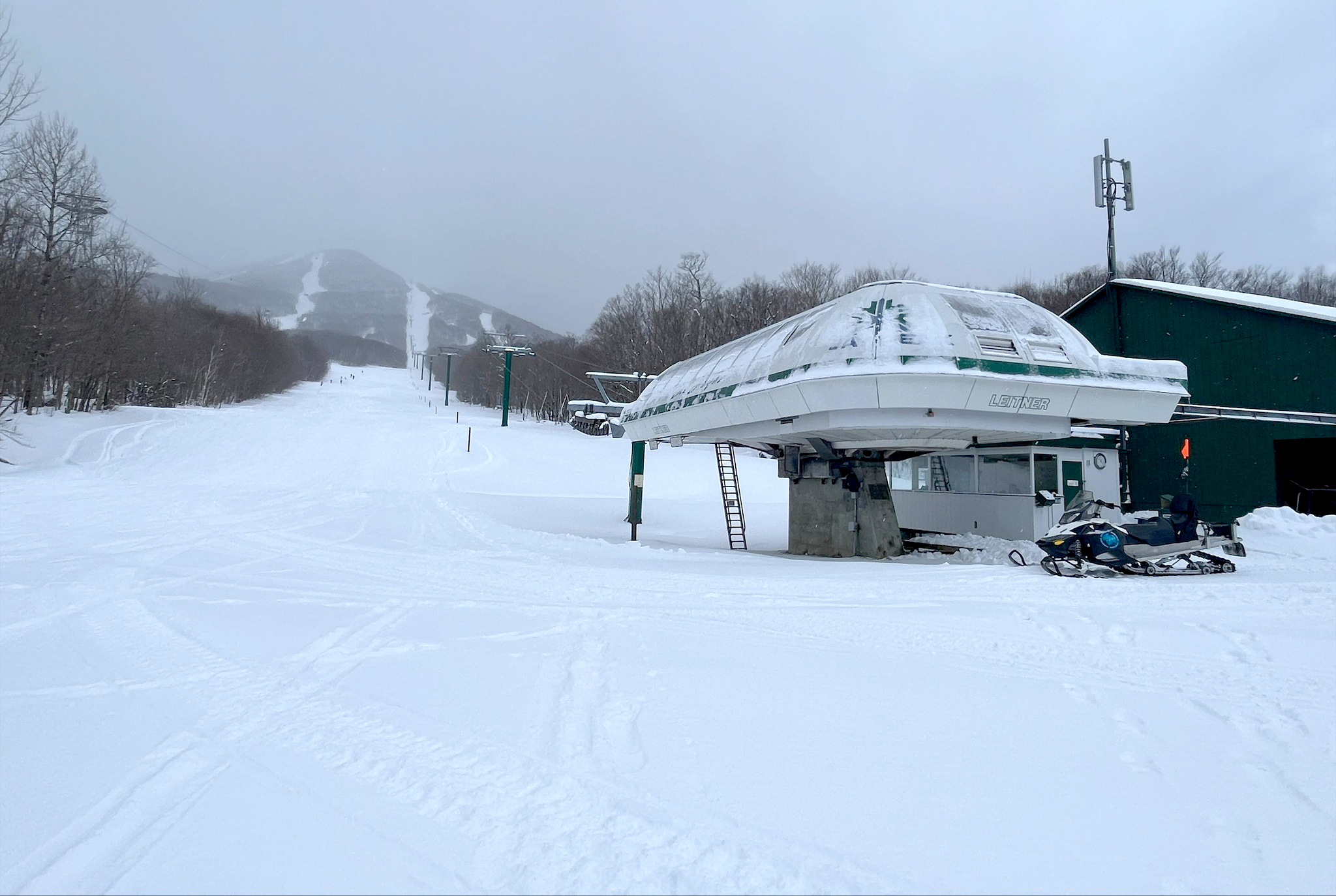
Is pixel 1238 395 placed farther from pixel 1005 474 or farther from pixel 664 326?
pixel 664 326

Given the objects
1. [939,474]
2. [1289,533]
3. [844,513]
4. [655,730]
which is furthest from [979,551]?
[655,730]

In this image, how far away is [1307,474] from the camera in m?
19.7

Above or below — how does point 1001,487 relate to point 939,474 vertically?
below

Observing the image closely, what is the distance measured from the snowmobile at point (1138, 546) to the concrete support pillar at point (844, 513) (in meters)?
4.09

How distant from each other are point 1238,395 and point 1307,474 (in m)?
3.14

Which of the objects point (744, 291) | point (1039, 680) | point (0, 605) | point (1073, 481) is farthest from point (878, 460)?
point (744, 291)

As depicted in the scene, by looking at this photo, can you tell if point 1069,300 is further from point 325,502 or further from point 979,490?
point 325,502

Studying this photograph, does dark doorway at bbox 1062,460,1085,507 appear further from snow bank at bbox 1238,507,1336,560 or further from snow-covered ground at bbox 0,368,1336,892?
snow-covered ground at bbox 0,368,1336,892

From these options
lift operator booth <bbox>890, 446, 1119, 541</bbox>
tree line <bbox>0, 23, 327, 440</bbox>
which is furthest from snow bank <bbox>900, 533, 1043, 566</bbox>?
tree line <bbox>0, 23, 327, 440</bbox>

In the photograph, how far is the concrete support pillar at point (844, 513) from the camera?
47.6ft

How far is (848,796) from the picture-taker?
311 centimetres

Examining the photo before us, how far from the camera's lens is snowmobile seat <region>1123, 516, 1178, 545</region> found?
34.1 feet

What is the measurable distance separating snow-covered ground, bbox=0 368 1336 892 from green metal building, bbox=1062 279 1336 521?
10866 mm

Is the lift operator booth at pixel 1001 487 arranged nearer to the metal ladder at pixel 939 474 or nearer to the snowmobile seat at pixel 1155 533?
the metal ladder at pixel 939 474
